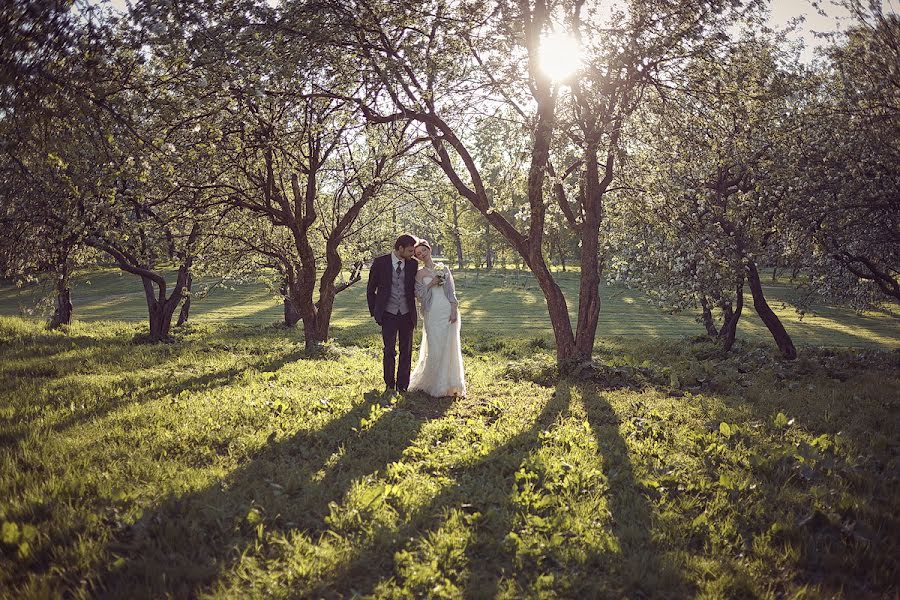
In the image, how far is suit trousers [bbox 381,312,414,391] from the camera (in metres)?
9.87

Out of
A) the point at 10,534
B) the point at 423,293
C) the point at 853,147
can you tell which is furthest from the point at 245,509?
the point at 853,147

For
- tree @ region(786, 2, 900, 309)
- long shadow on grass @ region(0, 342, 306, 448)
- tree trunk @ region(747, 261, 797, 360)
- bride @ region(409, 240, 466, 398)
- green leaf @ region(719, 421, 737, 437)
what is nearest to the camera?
long shadow on grass @ region(0, 342, 306, 448)

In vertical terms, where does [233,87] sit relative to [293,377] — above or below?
above

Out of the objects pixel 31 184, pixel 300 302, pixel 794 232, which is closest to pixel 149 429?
pixel 31 184

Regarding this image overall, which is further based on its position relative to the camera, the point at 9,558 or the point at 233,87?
the point at 233,87

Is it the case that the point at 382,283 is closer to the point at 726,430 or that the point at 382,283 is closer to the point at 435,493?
the point at 435,493

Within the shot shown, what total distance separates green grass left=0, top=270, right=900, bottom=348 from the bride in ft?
37.7

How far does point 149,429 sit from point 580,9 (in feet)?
38.3

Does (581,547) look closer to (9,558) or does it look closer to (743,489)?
(743,489)

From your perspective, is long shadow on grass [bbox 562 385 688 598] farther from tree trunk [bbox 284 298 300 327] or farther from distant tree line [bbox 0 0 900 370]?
tree trunk [bbox 284 298 300 327]

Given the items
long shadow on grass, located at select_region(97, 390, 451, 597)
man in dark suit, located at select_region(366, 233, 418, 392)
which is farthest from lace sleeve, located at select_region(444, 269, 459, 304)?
long shadow on grass, located at select_region(97, 390, 451, 597)

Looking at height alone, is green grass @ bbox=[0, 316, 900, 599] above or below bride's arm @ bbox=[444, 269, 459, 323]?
below

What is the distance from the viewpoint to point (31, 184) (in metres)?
13.2

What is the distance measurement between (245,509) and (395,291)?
527cm
